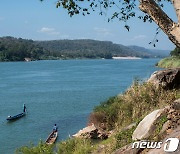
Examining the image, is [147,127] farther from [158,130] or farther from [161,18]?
[161,18]

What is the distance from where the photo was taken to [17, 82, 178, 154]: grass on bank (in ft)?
40.7

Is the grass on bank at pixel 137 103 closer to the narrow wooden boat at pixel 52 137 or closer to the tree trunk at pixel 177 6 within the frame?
the tree trunk at pixel 177 6

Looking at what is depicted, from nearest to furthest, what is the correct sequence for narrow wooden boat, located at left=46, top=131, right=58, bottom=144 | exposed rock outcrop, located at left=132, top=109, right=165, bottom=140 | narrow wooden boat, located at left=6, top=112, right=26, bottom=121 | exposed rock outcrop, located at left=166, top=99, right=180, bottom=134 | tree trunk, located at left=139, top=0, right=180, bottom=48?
tree trunk, located at left=139, top=0, right=180, bottom=48 → exposed rock outcrop, located at left=166, top=99, right=180, bottom=134 → exposed rock outcrop, located at left=132, top=109, right=165, bottom=140 → narrow wooden boat, located at left=46, top=131, right=58, bottom=144 → narrow wooden boat, located at left=6, top=112, right=26, bottom=121

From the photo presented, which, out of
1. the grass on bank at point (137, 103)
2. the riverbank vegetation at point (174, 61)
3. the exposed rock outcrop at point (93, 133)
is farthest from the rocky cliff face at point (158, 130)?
the riverbank vegetation at point (174, 61)

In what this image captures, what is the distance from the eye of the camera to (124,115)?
60.2ft

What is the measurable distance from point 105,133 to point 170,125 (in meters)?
12.7

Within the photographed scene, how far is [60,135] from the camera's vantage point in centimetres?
2936

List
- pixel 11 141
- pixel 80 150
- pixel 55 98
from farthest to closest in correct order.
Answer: pixel 55 98 → pixel 11 141 → pixel 80 150

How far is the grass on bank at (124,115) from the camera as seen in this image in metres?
12.4

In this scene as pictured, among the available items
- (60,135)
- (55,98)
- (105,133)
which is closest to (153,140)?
(105,133)

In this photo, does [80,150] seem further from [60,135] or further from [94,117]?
[60,135]

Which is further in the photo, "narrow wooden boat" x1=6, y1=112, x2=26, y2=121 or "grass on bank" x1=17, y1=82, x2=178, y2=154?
"narrow wooden boat" x1=6, y1=112, x2=26, y2=121

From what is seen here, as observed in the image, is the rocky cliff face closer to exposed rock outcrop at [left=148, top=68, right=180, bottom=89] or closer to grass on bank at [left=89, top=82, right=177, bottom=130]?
grass on bank at [left=89, top=82, right=177, bottom=130]

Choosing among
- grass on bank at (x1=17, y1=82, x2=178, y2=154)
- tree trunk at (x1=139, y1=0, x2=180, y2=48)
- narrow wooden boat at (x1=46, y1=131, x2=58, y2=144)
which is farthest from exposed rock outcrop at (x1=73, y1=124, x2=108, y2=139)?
tree trunk at (x1=139, y1=0, x2=180, y2=48)
